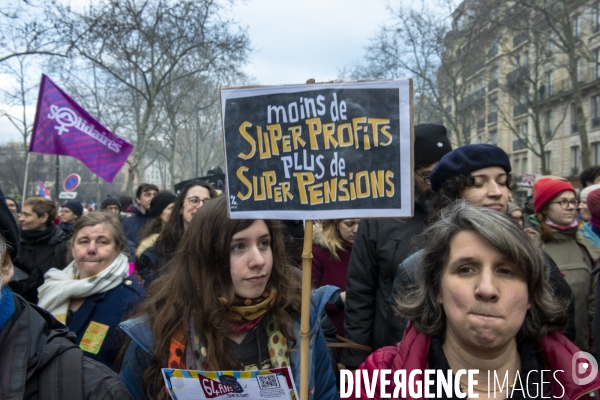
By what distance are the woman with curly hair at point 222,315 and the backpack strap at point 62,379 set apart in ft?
1.72

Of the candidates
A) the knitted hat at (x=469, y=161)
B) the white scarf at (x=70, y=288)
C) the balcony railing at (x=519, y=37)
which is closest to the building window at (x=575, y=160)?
the balcony railing at (x=519, y=37)

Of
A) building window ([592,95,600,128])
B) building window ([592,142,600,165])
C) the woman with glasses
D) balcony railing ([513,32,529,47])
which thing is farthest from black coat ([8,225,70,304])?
building window ([592,142,600,165])

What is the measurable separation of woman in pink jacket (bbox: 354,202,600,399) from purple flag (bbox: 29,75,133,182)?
690 cm

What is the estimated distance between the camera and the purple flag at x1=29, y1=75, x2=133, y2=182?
7.51 metres

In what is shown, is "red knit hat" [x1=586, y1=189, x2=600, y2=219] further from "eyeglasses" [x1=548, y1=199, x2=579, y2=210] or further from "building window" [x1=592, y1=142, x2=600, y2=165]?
"building window" [x1=592, y1=142, x2=600, y2=165]

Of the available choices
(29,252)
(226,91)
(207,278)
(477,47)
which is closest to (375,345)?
(207,278)

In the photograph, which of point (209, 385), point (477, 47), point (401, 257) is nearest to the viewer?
point (209, 385)

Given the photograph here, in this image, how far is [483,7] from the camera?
52.4 ft

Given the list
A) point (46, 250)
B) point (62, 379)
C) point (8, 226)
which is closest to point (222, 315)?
point (62, 379)

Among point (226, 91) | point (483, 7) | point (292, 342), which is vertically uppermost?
point (483, 7)

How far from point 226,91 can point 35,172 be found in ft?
142

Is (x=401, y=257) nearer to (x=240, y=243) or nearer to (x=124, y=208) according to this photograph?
(x=240, y=243)

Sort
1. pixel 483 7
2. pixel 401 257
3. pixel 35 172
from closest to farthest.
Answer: pixel 401 257 < pixel 483 7 < pixel 35 172

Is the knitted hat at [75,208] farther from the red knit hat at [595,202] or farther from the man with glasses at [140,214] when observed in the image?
the red knit hat at [595,202]
